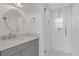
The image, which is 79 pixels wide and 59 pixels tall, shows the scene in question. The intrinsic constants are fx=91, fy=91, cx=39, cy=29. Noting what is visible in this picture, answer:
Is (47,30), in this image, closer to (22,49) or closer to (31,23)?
(31,23)

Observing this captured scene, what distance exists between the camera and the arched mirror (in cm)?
173

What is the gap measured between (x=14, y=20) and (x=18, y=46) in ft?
2.20

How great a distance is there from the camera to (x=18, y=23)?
1905mm

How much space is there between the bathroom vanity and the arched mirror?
12.4 inches

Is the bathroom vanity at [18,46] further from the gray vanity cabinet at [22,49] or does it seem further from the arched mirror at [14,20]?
the arched mirror at [14,20]

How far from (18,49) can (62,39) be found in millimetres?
923

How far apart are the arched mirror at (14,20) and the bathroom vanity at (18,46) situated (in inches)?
12.4

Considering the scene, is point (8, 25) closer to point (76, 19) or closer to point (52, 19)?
point (52, 19)

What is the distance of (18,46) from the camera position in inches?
51.8

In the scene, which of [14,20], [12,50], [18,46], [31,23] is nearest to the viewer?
[12,50]

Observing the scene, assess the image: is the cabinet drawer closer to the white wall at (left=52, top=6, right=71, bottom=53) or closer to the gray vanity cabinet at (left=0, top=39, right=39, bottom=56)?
the gray vanity cabinet at (left=0, top=39, right=39, bottom=56)

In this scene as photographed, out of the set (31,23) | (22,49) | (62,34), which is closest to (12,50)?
(22,49)

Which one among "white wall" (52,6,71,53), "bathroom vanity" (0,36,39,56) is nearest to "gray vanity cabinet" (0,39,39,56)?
"bathroom vanity" (0,36,39,56)

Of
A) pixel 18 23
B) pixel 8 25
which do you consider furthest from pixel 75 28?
pixel 8 25
